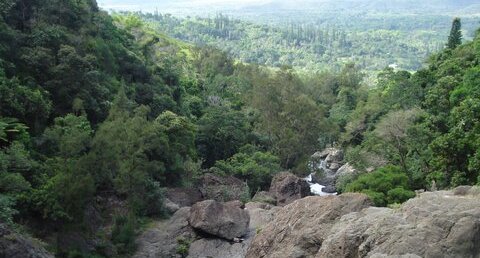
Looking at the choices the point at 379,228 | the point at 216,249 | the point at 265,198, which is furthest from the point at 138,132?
the point at 379,228

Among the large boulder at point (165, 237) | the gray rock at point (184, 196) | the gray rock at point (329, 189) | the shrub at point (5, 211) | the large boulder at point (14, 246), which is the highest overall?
the shrub at point (5, 211)

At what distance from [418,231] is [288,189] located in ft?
92.0

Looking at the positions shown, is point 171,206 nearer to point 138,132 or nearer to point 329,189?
point 138,132

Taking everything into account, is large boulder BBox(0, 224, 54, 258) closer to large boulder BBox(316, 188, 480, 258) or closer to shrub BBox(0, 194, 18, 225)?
shrub BBox(0, 194, 18, 225)

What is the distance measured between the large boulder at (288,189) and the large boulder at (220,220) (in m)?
9.89

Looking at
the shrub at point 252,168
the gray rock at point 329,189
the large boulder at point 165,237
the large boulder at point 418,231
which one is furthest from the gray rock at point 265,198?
the large boulder at point 418,231

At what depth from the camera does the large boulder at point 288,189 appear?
41.5 metres

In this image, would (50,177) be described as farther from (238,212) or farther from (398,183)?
(398,183)

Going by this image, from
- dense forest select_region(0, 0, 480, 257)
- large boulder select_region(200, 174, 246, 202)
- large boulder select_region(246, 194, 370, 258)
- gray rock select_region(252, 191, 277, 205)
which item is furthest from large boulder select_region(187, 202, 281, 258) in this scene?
large boulder select_region(246, 194, 370, 258)

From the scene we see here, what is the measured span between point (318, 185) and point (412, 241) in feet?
130

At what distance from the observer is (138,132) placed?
3111 cm

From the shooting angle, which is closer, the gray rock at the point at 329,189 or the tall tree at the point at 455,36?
the gray rock at the point at 329,189

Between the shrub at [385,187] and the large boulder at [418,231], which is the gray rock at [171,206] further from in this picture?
the large boulder at [418,231]

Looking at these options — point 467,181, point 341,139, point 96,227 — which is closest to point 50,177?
point 96,227
